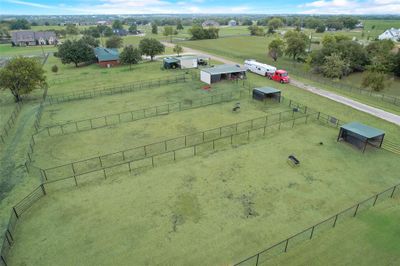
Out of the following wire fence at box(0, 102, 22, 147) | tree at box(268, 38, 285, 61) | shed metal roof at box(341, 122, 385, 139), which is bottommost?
wire fence at box(0, 102, 22, 147)

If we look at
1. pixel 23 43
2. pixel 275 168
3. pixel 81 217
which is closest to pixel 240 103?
pixel 275 168

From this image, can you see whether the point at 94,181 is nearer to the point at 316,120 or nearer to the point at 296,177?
the point at 296,177

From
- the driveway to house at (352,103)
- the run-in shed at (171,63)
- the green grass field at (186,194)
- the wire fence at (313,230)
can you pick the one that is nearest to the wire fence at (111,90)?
the run-in shed at (171,63)

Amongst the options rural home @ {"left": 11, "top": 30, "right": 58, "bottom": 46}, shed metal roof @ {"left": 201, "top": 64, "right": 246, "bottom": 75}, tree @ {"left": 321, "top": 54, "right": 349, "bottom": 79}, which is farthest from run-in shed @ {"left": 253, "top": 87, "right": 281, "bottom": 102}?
rural home @ {"left": 11, "top": 30, "right": 58, "bottom": 46}

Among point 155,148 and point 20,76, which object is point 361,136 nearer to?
point 155,148

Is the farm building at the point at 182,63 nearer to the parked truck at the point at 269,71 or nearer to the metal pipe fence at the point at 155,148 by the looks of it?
the parked truck at the point at 269,71

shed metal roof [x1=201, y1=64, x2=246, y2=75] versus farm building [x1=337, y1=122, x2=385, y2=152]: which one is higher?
shed metal roof [x1=201, y1=64, x2=246, y2=75]

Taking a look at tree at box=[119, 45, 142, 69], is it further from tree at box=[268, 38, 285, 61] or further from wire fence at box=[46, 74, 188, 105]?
tree at box=[268, 38, 285, 61]

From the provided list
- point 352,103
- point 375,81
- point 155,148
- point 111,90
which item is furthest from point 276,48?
point 155,148
